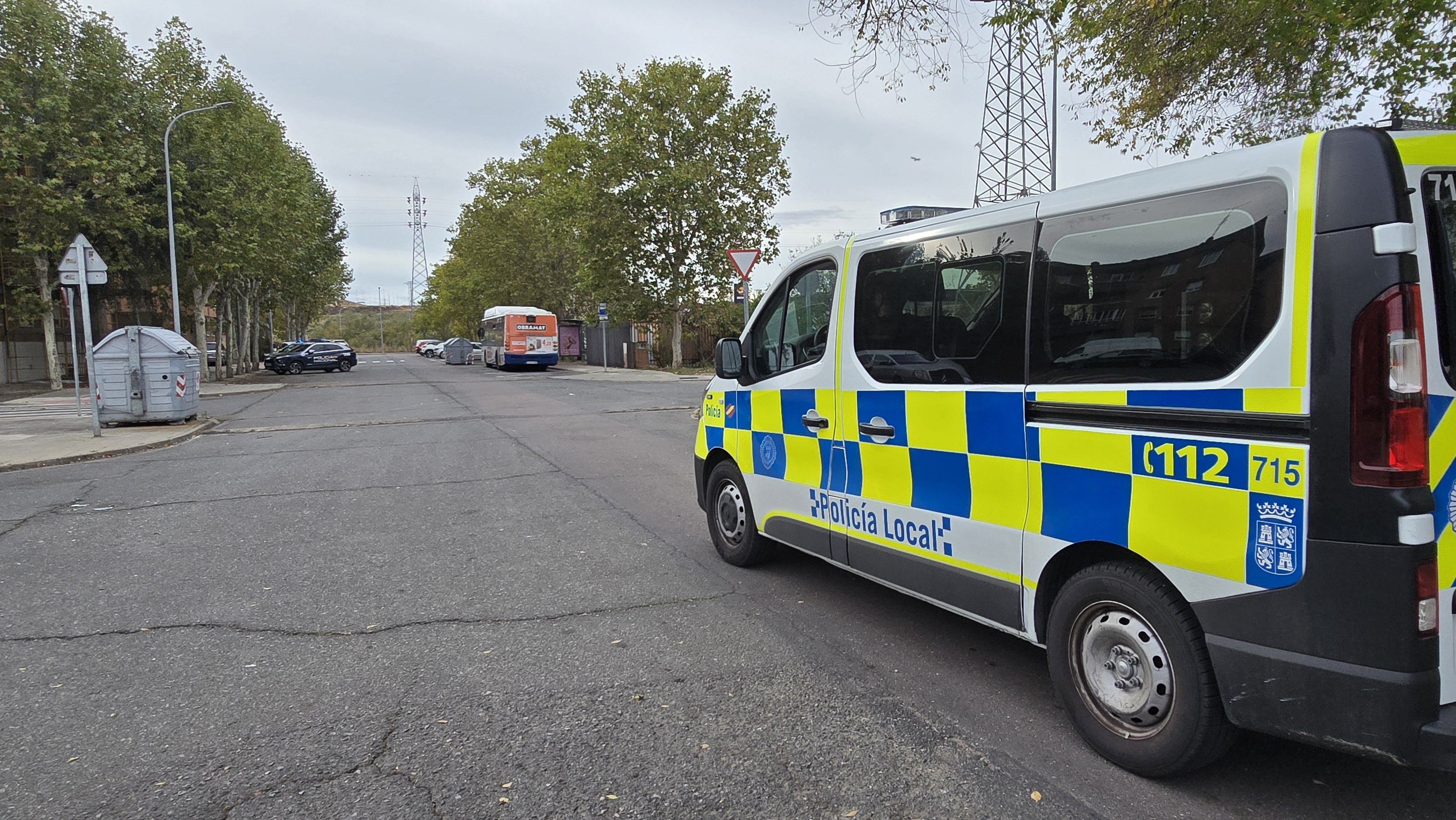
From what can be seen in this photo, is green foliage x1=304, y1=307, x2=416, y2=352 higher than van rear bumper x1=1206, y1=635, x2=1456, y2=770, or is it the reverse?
green foliage x1=304, y1=307, x2=416, y2=352

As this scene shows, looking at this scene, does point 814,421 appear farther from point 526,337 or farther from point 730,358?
point 526,337

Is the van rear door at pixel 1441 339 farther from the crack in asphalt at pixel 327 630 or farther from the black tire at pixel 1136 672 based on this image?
the crack in asphalt at pixel 327 630

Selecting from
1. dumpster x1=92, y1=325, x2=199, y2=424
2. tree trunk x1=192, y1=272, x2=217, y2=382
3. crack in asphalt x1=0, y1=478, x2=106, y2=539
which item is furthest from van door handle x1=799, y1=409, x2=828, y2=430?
tree trunk x1=192, y1=272, x2=217, y2=382

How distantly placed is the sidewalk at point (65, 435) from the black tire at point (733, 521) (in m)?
9.84

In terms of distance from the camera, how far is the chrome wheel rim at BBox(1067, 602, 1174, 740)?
9.13ft

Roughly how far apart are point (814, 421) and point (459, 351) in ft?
160

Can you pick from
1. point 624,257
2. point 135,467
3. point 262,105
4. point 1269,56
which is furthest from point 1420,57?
point 262,105

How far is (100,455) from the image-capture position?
11359 mm

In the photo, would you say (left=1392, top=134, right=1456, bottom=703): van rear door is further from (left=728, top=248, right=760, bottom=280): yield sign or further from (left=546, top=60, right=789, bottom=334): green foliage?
(left=546, top=60, right=789, bottom=334): green foliage

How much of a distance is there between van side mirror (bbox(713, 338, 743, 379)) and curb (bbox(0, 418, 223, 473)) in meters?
10.1

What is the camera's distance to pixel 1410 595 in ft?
7.25

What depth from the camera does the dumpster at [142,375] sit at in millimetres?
14422

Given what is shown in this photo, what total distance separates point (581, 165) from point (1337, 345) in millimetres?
35599

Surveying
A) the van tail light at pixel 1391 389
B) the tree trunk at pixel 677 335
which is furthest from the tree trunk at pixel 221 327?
the van tail light at pixel 1391 389
